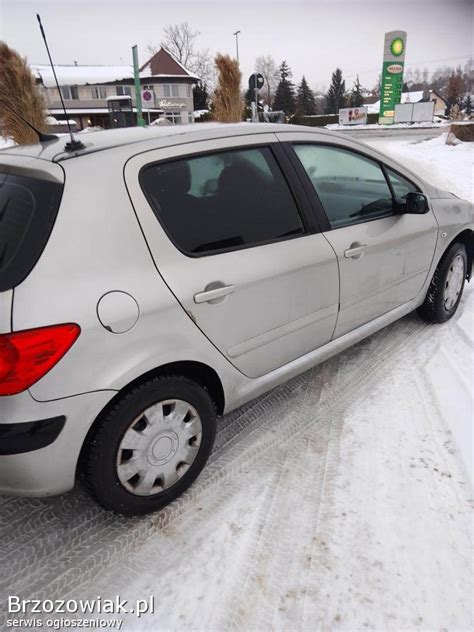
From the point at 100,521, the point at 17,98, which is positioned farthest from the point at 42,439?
the point at 17,98

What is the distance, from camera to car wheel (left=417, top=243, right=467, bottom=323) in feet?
11.9

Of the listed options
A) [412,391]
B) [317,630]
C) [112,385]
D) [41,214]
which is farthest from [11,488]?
[412,391]

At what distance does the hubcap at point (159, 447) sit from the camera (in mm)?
1946

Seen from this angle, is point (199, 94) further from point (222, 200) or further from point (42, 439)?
point (42, 439)

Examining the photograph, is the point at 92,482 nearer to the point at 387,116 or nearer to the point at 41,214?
the point at 41,214

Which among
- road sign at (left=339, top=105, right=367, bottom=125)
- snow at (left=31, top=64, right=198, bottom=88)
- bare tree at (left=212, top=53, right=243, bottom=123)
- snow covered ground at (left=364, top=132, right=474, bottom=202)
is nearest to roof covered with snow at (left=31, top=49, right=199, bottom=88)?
snow at (left=31, top=64, right=198, bottom=88)

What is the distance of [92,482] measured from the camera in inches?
74.8

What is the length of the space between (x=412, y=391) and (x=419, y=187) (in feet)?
4.87

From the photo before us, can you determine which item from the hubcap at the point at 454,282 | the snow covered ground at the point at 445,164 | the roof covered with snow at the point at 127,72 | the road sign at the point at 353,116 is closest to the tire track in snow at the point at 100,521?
the hubcap at the point at 454,282

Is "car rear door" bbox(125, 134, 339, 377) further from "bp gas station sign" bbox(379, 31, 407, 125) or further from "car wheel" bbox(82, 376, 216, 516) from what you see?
"bp gas station sign" bbox(379, 31, 407, 125)

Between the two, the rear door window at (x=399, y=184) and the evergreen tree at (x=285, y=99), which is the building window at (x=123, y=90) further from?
the rear door window at (x=399, y=184)

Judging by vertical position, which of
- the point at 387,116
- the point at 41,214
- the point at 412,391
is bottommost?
the point at 387,116

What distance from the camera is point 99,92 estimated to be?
48.6 metres

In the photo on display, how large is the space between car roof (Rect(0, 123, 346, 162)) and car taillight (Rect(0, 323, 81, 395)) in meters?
0.75
